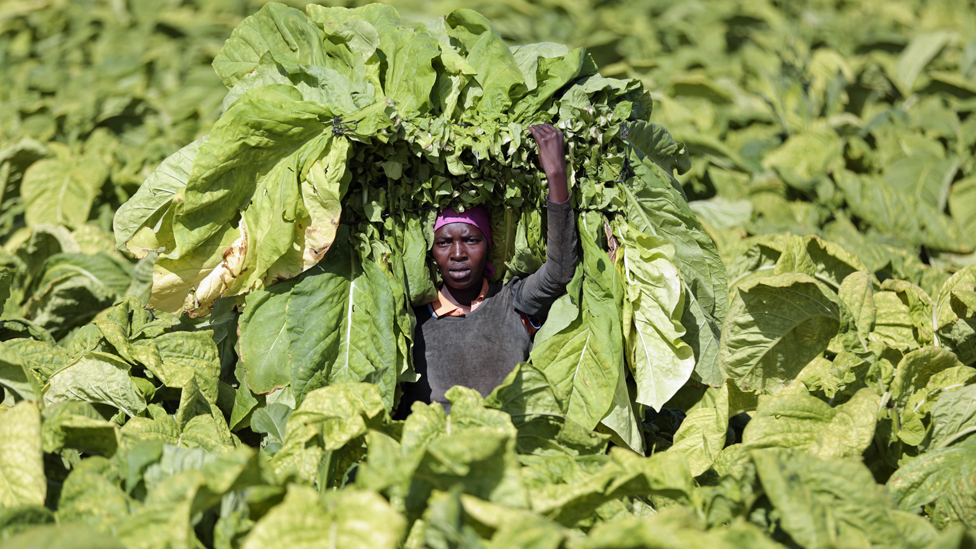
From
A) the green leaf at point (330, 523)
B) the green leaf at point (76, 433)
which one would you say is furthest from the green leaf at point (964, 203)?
the green leaf at point (76, 433)

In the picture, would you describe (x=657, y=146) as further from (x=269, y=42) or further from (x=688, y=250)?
(x=269, y=42)

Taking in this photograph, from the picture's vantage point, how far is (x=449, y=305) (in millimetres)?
3340

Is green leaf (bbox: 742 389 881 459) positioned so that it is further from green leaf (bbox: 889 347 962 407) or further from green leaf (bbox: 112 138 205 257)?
green leaf (bbox: 112 138 205 257)

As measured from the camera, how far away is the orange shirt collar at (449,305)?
10.9 feet

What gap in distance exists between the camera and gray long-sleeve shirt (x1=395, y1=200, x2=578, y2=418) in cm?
314

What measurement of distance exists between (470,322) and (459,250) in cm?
32

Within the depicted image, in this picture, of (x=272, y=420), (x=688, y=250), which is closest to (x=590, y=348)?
(x=688, y=250)

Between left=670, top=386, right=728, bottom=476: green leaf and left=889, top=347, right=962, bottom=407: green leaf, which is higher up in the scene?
left=889, top=347, right=962, bottom=407: green leaf

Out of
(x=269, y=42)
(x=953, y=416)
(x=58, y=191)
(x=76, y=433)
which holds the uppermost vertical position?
(x=269, y=42)

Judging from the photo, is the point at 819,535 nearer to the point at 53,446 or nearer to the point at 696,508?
the point at 696,508

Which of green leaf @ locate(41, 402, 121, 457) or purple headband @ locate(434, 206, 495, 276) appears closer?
green leaf @ locate(41, 402, 121, 457)

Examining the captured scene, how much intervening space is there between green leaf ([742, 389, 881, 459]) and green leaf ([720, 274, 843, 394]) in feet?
1.19

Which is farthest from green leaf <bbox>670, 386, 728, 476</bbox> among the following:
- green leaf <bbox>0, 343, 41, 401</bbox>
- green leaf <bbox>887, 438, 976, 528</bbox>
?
green leaf <bbox>0, 343, 41, 401</bbox>

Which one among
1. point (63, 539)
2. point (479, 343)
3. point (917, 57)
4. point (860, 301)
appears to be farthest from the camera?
point (917, 57)
